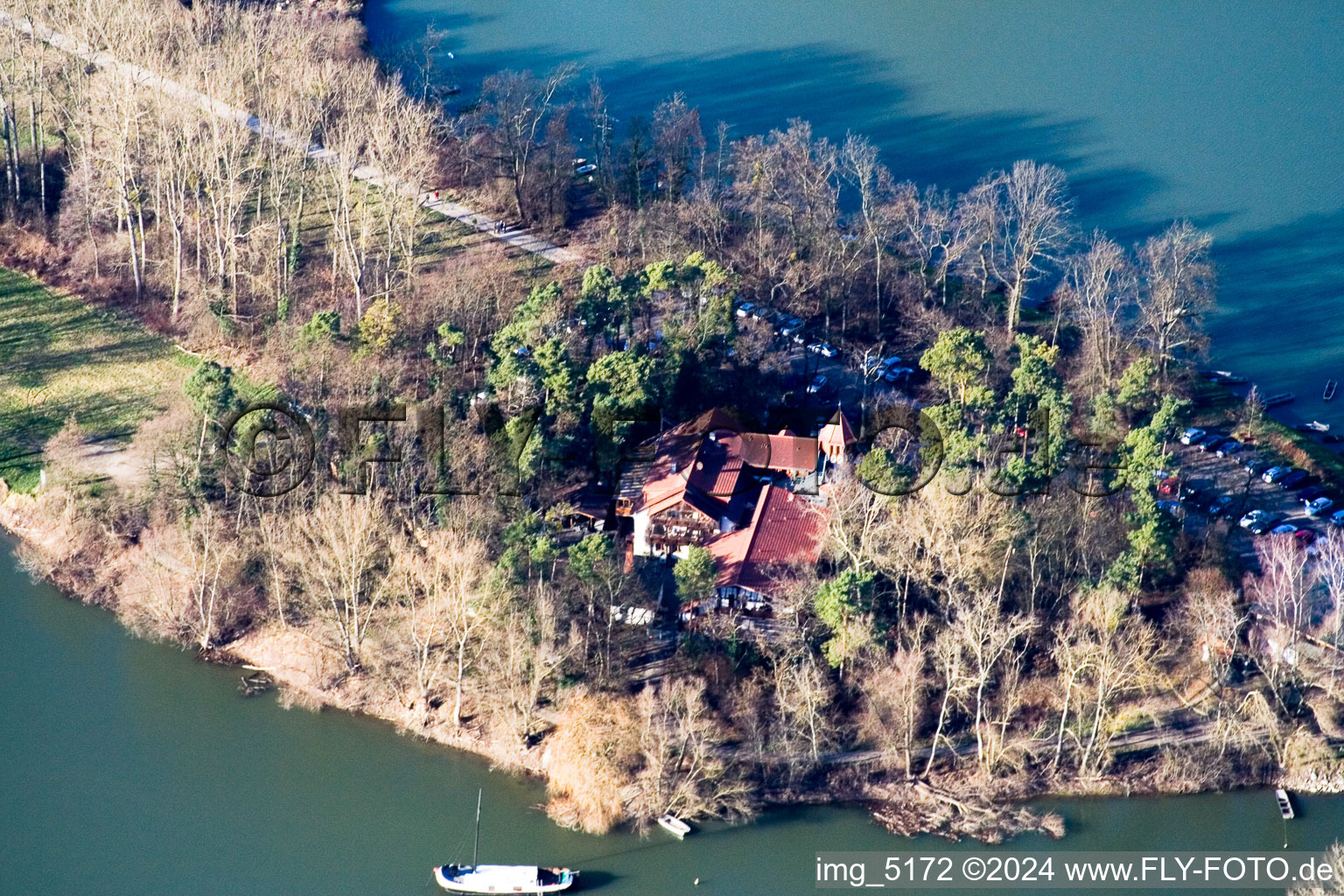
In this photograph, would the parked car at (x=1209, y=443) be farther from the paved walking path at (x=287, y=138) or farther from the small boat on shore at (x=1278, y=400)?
the paved walking path at (x=287, y=138)

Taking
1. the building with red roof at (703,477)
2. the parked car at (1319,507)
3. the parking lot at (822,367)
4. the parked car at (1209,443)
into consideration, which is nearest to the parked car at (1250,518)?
the parked car at (1319,507)

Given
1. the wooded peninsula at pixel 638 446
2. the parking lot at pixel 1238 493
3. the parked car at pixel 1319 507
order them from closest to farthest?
the wooded peninsula at pixel 638 446, the parking lot at pixel 1238 493, the parked car at pixel 1319 507

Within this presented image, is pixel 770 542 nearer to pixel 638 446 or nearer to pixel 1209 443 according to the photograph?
pixel 638 446

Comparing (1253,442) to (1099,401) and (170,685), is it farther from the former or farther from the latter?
(170,685)

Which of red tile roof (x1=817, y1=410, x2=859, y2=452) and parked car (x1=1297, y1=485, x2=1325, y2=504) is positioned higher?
red tile roof (x1=817, y1=410, x2=859, y2=452)

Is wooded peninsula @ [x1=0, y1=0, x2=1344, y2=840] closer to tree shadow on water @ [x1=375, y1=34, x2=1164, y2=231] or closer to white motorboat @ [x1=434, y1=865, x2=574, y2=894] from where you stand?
white motorboat @ [x1=434, y1=865, x2=574, y2=894]

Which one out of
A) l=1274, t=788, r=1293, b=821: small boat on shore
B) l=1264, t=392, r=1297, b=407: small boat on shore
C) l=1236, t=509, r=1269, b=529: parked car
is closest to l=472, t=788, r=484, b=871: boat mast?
l=1274, t=788, r=1293, b=821: small boat on shore
